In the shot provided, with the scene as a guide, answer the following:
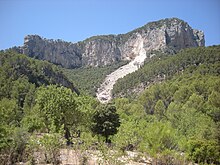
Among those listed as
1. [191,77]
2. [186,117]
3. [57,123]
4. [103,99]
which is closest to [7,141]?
[57,123]

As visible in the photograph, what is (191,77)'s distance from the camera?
272 feet

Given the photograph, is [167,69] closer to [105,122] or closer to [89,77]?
[89,77]

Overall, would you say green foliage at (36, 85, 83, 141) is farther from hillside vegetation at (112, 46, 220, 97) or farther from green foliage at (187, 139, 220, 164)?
hillside vegetation at (112, 46, 220, 97)

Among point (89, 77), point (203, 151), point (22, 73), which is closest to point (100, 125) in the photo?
point (203, 151)

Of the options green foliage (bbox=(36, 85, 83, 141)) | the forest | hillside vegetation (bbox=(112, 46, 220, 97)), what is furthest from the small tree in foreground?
hillside vegetation (bbox=(112, 46, 220, 97))

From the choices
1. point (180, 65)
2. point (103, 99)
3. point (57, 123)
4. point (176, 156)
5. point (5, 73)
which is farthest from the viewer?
point (103, 99)

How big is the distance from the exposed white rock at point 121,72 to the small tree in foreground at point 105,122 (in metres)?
82.5

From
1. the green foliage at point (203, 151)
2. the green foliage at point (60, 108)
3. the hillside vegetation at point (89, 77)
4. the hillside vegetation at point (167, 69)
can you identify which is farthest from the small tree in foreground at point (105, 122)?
the hillside vegetation at point (89, 77)

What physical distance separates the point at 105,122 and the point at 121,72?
135 m

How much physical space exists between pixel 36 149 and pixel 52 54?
16551 centimetres

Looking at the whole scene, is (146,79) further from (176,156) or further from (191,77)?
(176,156)

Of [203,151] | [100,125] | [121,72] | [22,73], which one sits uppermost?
[121,72]

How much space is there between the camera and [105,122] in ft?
110

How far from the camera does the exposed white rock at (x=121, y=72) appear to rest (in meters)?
131
